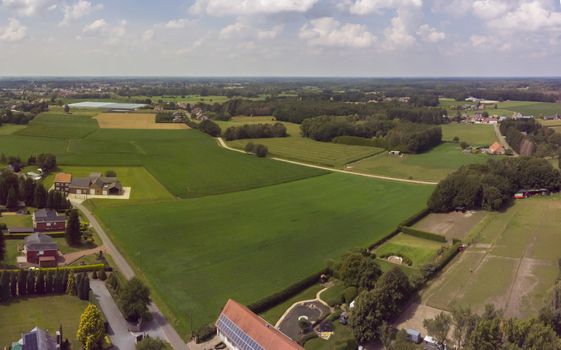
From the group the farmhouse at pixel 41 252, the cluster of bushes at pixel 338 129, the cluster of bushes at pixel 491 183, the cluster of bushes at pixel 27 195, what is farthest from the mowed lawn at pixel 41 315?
the cluster of bushes at pixel 338 129

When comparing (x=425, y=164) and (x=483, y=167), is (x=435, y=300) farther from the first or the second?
(x=425, y=164)

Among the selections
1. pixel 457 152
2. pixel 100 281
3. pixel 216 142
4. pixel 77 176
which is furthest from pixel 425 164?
pixel 100 281

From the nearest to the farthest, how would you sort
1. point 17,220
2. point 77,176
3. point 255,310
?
point 255,310, point 17,220, point 77,176

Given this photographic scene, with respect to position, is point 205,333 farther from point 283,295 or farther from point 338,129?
point 338,129

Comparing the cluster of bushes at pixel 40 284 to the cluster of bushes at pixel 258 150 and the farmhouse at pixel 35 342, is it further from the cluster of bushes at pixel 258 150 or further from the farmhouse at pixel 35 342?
the cluster of bushes at pixel 258 150

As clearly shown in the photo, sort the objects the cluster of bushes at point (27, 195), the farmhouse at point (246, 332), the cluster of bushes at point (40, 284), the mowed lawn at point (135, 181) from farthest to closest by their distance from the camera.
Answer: the mowed lawn at point (135, 181)
the cluster of bushes at point (27, 195)
the cluster of bushes at point (40, 284)
the farmhouse at point (246, 332)

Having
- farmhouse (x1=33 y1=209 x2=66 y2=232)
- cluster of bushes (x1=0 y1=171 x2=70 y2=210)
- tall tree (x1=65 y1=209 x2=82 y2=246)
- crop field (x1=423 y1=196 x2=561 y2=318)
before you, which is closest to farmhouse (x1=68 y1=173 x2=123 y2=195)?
cluster of bushes (x1=0 y1=171 x2=70 y2=210)
